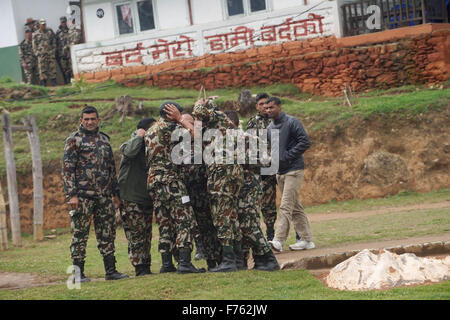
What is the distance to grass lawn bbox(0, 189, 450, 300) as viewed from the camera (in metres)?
7.00

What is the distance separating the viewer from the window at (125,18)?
24797 mm

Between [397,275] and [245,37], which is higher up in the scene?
[245,37]

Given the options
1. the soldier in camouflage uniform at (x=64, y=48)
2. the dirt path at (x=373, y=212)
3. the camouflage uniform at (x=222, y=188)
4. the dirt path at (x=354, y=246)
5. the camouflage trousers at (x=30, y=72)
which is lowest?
the dirt path at (x=373, y=212)

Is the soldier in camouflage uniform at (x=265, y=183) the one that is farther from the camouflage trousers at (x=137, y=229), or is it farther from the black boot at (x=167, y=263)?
the black boot at (x=167, y=263)

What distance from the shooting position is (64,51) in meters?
26.6

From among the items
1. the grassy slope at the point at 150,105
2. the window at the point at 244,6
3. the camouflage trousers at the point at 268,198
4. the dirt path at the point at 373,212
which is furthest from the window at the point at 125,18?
the camouflage trousers at the point at 268,198

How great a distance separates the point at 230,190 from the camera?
8.43 metres

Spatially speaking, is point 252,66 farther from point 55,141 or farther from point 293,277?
point 293,277

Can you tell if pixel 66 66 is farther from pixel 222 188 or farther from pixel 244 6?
pixel 222 188

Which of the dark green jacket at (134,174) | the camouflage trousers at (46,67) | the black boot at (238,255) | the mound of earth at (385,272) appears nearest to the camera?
the mound of earth at (385,272)

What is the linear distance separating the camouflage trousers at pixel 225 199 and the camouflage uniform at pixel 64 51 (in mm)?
19132

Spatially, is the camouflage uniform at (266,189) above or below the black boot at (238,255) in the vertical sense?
above
